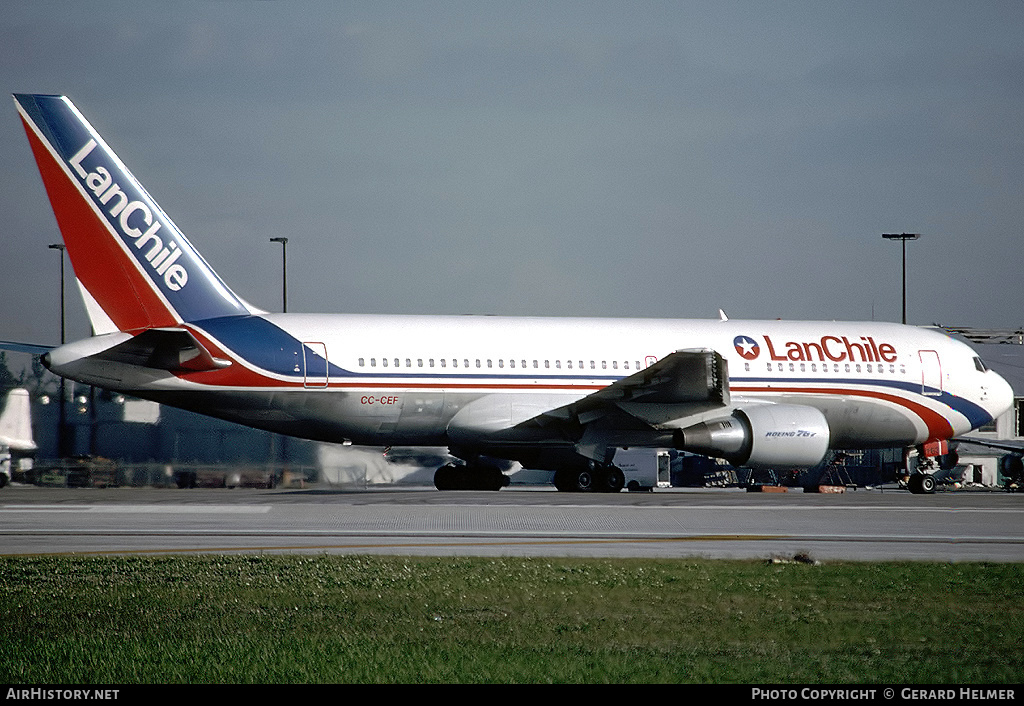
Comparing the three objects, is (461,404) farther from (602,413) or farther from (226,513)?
(226,513)

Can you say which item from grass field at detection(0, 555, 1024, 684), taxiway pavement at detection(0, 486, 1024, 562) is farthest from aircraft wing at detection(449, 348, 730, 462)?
grass field at detection(0, 555, 1024, 684)

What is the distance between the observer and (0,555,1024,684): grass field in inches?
295

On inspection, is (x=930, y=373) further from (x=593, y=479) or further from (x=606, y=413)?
(x=593, y=479)

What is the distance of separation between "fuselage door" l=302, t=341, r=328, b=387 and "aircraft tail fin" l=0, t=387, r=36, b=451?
9187 millimetres

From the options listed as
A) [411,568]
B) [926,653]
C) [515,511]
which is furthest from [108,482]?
[926,653]

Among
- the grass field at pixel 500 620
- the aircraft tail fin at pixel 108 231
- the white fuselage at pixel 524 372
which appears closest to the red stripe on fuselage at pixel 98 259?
the aircraft tail fin at pixel 108 231

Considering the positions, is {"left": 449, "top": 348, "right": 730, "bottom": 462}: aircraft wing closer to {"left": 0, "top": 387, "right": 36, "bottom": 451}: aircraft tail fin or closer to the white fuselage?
the white fuselage

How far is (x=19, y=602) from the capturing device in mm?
9938

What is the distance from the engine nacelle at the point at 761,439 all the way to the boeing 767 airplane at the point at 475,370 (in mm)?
46

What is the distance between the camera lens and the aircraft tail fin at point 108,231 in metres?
24.2

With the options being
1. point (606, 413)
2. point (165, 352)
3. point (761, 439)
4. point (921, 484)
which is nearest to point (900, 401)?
point (921, 484)

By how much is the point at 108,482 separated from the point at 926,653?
25347mm

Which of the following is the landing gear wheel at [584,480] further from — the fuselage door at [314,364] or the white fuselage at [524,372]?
the fuselage door at [314,364]
